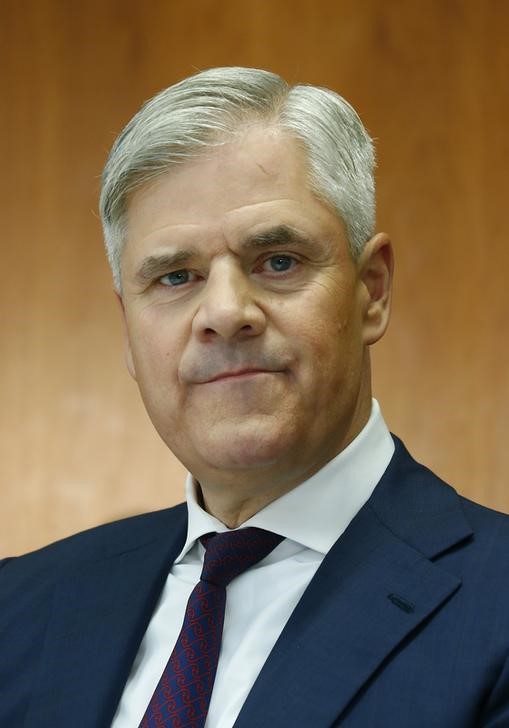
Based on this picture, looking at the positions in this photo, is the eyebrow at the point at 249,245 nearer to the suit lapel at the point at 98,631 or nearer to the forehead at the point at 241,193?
the forehead at the point at 241,193

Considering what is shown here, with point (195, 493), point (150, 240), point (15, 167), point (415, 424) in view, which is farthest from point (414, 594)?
point (15, 167)

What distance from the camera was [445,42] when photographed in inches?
115

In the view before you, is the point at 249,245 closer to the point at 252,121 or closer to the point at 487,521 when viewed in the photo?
the point at 252,121

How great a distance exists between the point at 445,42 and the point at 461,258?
46 cm

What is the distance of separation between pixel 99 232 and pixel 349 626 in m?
1.60

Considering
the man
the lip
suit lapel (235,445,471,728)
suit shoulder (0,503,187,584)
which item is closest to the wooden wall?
suit shoulder (0,503,187,584)

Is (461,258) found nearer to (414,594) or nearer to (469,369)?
(469,369)

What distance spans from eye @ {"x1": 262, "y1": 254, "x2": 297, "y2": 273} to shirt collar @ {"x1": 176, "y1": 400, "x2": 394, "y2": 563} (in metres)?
0.27

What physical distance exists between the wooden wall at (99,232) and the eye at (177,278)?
1063 millimetres

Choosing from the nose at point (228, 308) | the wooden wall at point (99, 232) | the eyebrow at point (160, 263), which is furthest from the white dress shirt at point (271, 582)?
the wooden wall at point (99, 232)

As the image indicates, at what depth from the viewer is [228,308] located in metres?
1.79

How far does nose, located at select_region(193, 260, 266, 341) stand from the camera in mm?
1786

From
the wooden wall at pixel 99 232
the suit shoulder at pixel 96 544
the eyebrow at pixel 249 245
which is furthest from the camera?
the wooden wall at pixel 99 232

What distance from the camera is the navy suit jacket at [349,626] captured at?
163cm
